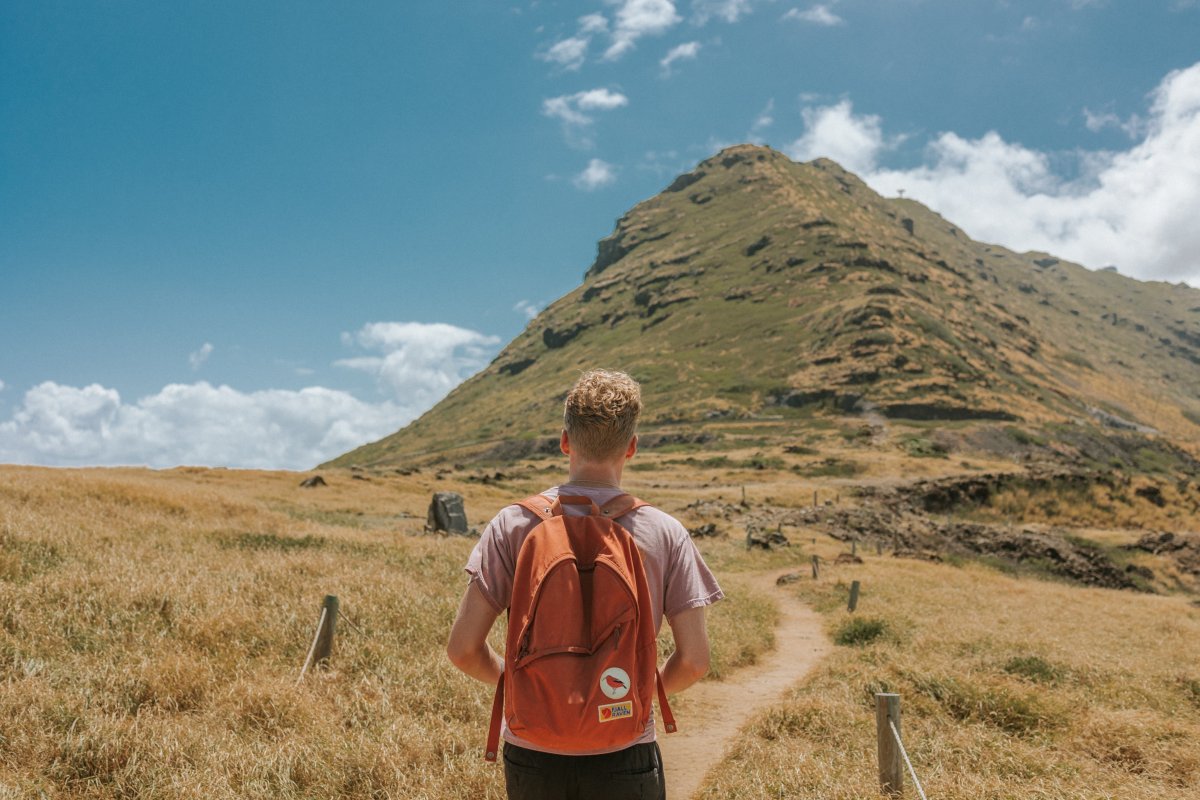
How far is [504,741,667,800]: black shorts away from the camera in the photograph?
2346mm

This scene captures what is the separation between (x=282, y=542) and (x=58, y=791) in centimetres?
1084

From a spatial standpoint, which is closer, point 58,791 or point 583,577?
point 583,577

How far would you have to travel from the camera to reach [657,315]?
184 meters

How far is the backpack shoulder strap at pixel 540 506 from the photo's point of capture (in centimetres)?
249

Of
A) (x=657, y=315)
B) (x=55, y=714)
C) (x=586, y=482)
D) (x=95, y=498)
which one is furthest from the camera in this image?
(x=657, y=315)

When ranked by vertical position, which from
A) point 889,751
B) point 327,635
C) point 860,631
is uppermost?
point 327,635

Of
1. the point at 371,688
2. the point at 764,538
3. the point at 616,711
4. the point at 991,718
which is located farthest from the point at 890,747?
the point at 764,538

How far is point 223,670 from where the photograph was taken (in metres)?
7.39

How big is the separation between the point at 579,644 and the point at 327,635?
7.30 m

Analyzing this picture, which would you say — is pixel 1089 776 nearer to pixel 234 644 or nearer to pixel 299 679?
pixel 299 679

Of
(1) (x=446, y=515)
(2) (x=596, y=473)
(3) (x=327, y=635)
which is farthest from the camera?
(1) (x=446, y=515)

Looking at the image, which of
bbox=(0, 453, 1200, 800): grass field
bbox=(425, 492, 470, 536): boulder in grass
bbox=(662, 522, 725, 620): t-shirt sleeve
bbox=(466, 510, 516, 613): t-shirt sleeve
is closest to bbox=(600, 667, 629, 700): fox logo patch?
bbox=(662, 522, 725, 620): t-shirt sleeve

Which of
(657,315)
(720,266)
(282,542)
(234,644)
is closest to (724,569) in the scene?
(282,542)

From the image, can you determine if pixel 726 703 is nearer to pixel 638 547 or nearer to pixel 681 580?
pixel 681 580
